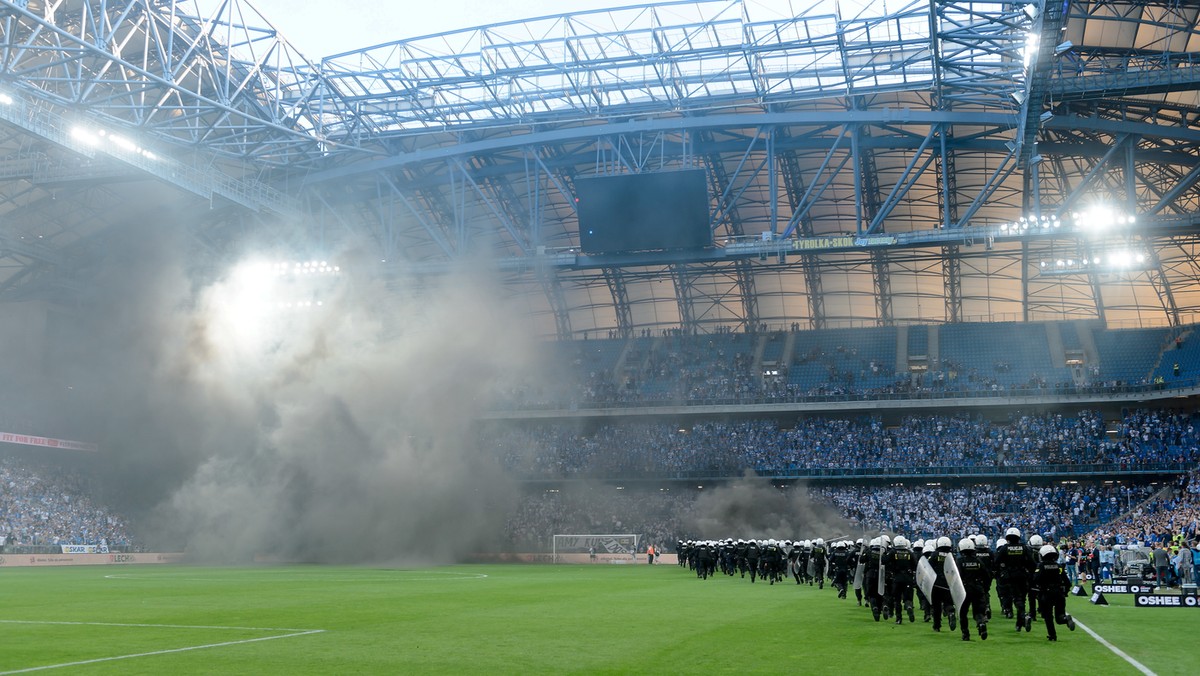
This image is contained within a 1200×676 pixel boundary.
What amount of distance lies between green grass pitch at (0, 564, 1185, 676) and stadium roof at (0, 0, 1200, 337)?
17.9 metres

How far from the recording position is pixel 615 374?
6706cm

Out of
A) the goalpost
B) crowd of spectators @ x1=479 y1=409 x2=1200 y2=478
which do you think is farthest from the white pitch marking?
crowd of spectators @ x1=479 y1=409 x2=1200 y2=478

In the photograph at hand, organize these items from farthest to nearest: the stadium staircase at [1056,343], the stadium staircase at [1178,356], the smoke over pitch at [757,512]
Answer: the stadium staircase at [1056,343] < the smoke over pitch at [757,512] < the stadium staircase at [1178,356]

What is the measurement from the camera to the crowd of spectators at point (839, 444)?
5362 centimetres

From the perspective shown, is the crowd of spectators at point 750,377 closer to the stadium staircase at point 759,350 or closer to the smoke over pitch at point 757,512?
the stadium staircase at point 759,350

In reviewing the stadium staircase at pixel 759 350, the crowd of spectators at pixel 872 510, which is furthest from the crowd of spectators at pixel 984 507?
the stadium staircase at pixel 759 350

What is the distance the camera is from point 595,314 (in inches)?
2827

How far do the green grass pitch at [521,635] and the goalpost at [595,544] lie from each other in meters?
26.8

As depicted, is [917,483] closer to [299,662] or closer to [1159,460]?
→ [1159,460]

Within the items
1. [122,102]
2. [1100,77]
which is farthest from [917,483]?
[122,102]

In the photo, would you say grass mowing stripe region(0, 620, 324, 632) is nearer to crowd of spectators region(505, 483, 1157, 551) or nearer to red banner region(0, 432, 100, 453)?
crowd of spectators region(505, 483, 1157, 551)

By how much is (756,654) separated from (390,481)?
117 ft

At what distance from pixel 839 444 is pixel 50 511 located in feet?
133

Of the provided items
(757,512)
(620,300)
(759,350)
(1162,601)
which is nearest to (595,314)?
(620,300)
